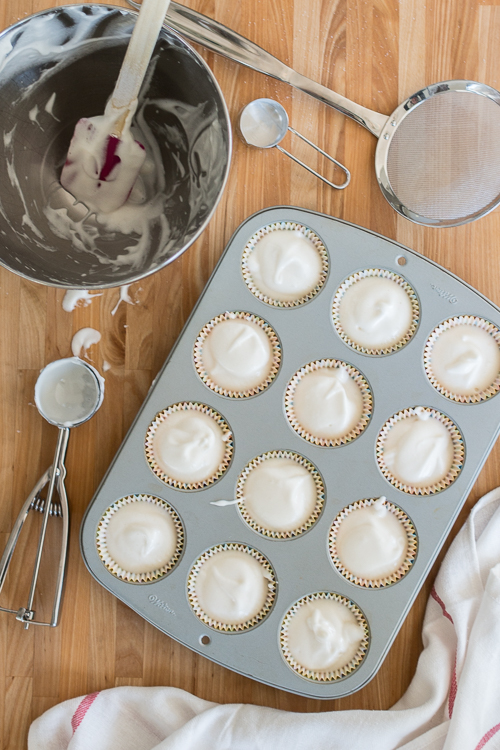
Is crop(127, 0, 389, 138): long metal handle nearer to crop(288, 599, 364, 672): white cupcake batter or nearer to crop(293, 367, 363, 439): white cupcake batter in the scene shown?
crop(293, 367, 363, 439): white cupcake batter

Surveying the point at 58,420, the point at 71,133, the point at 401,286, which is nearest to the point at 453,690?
the point at 401,286

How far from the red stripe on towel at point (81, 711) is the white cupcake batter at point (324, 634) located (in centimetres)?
30

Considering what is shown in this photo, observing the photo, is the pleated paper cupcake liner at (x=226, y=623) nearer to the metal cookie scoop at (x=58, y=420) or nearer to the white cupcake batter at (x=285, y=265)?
the metal cookie scoop at (x=58, y=420)

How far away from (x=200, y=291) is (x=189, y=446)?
239mm

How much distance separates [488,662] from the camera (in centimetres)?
85

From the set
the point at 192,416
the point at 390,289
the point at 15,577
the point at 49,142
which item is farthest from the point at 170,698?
the point at 49,142

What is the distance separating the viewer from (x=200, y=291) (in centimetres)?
91

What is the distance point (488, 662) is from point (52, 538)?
652 mm

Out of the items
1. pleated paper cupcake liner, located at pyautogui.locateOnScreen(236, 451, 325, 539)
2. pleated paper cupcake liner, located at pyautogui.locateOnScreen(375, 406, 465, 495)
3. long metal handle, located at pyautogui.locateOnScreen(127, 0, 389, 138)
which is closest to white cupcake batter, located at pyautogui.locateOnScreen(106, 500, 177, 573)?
pleated paper cupcake liner, located at pyautogui.locateOnScreen(236, 451, 325, 539)

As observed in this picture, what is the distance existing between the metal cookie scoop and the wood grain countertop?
0.04 m

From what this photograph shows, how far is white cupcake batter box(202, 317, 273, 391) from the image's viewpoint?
85cm

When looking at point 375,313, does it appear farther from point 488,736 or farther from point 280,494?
point 488,736

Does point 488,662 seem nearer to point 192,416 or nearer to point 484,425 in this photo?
point 484,425

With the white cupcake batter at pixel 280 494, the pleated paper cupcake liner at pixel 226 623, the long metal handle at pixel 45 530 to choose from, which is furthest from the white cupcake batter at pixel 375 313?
the long metal handle at pixel 45 530
